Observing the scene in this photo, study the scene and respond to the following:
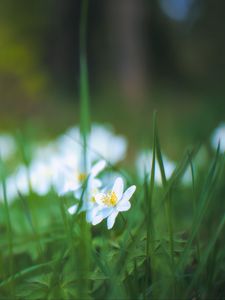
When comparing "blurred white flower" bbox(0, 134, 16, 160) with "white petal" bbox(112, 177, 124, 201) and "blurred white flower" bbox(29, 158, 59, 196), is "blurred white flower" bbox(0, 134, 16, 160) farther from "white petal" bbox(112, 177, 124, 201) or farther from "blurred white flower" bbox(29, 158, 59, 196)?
"white petal" bbox(112, 177, 124, 201)

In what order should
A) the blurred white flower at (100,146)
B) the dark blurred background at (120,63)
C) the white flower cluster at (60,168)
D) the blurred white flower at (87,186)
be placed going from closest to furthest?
the blurred white flower at (87,186) → the white flower cluster at (60,168) → the blurred white flower at (100,146) → the dark blurred background at (120,63)

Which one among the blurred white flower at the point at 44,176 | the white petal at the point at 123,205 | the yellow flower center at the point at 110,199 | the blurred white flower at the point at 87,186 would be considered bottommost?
the white petal at the point at 123,205

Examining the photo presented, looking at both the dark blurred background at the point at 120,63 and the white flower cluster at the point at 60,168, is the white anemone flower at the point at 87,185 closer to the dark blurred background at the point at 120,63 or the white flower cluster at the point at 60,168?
the white flower cluster at the point at 60,168

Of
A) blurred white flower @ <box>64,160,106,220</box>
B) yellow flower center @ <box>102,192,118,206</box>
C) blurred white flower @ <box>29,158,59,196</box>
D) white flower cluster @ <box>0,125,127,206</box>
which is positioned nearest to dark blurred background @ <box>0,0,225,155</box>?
white flower cluster @ <box>0,125,127,206</box>

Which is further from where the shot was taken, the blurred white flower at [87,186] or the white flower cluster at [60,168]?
the white flower cluster at [60,168]

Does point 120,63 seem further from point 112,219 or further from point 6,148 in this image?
point 112,219

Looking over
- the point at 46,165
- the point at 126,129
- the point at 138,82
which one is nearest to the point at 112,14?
the point at 138,82

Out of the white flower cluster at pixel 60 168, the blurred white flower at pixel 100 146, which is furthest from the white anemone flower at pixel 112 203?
the blurred white flower at pixel 100 146
